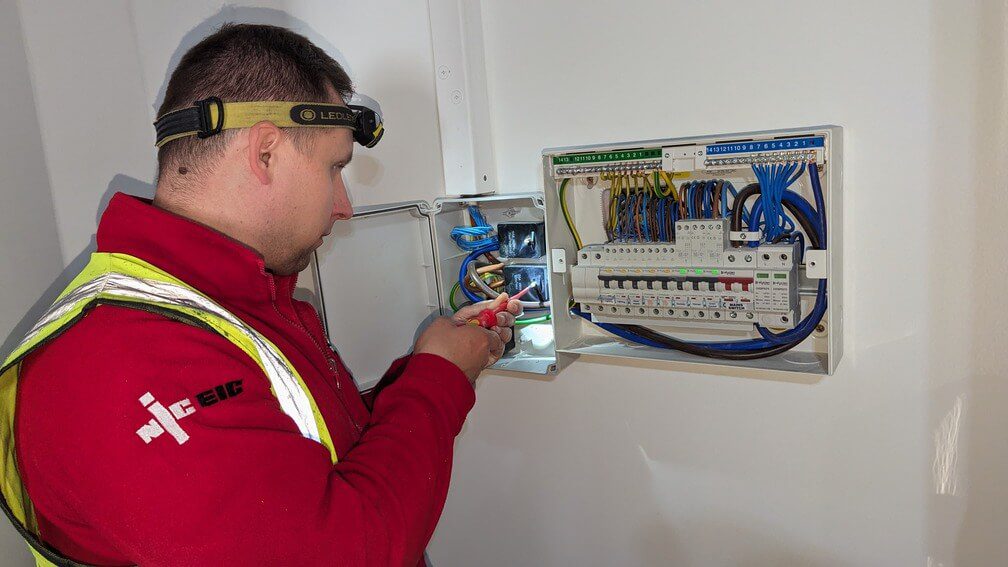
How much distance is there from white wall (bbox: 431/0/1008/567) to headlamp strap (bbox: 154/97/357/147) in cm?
70

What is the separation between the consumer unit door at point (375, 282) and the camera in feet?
5.20

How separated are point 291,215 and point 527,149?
74 centimetres

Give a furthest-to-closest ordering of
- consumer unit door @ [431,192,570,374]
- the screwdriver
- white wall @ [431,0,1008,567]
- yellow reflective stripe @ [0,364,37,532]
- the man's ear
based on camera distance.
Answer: consumer unit door @ [431,192,570,374]
the screwdriver
white wall @ [431,0,1008,567]
the man's ear
yellow reflective stripe @ [0,364,37,532]

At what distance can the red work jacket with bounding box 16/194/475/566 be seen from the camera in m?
0.71


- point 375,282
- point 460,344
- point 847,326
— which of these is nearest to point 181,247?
point 460,344

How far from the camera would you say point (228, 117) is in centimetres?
91

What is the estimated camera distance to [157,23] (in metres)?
1.78

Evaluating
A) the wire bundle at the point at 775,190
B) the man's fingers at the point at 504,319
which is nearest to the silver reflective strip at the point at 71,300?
the man's fingers at the point at 504,319

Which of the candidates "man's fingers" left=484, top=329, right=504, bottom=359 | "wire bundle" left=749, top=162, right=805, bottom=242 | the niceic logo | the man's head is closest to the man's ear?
the man's head

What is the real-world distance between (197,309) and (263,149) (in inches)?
9.4

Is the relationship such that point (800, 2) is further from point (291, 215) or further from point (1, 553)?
point (1, 553)

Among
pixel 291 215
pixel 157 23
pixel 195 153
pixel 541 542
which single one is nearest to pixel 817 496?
pixel 541 542

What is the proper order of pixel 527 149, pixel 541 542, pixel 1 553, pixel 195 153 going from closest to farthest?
pixel 195 153 < pixel 1 553 < pixel 527 149 < pixel 541 542

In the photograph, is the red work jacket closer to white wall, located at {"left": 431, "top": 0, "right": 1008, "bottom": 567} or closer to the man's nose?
the man's nose
